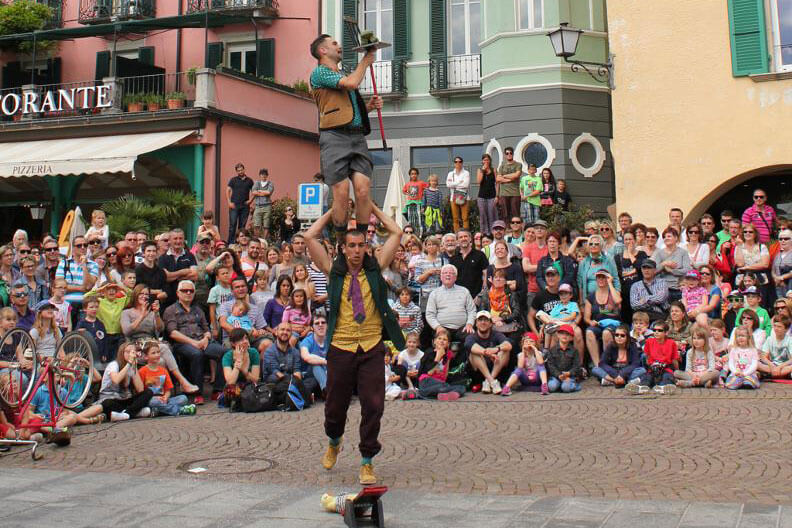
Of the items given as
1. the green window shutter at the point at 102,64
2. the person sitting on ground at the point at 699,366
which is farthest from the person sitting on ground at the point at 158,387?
the green window shutter at the point at 102,64

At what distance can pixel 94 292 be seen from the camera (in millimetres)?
11297

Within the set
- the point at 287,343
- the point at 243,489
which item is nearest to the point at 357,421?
the point at 287,343

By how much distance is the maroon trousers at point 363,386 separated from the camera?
20.0 ft

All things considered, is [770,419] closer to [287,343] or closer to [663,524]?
[663,524]

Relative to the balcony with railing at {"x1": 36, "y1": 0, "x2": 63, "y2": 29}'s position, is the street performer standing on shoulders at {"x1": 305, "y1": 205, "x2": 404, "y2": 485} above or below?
below

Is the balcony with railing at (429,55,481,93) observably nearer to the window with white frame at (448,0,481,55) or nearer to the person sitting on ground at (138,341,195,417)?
the window with white frame at (448,0,481,55)

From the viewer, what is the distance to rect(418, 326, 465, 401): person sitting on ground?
11.0m

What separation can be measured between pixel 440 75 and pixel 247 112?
489 centimetres

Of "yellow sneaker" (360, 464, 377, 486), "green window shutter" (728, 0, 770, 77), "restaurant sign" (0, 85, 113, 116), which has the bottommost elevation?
"yellow sneaker" (360, 464, 377, 486)

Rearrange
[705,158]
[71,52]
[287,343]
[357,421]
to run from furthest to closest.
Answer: [71,52]
[705,158]
[287,343]
[357,421]

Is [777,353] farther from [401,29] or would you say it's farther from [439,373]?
[401,29]

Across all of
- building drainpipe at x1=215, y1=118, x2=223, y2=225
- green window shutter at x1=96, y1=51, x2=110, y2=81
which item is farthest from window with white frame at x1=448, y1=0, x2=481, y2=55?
green window shutter at x1=96, y1=51, x2=110, y2=81

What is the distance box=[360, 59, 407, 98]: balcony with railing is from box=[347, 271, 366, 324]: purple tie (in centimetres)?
1680

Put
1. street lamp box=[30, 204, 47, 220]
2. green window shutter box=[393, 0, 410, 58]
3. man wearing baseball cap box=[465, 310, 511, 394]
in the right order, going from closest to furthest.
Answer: man wearing baseball cap box=[465, 310, 511, 394] < green window shutter box=[393, 0, 410, 58] < street lamp box=[30, 204, 47, 220]
